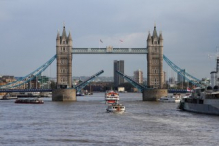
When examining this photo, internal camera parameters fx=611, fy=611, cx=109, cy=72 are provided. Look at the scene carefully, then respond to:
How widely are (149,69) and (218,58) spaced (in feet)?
178

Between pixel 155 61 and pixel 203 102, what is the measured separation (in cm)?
5830

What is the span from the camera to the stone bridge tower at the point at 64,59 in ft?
412

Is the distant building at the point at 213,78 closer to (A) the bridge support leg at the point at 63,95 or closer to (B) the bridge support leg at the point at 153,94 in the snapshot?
(B) the bridge support leg at the point at 153,94

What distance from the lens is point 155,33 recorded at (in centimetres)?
13025

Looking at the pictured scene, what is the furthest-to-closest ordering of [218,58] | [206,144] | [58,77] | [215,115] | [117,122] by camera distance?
[58,77], [218,58], [215,115], [117,122], [206,144]

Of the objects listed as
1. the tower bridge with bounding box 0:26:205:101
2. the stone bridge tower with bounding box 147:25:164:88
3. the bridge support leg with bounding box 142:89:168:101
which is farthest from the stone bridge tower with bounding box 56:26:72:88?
the stone bridge tower with bounding box 147:25:164:88

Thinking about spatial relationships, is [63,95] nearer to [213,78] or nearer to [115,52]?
[115,52]

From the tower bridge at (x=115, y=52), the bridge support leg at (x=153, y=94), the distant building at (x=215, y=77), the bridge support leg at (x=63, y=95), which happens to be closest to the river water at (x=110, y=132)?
the distant building at (x=215, y=77)

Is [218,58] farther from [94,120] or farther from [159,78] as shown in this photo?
[159,78]

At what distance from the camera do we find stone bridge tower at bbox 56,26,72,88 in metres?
125

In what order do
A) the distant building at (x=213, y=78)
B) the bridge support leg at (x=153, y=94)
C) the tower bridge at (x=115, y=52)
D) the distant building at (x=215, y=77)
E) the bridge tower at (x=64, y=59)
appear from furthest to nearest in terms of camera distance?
the bridge tower at (x=64, y=59) < the tower bridge at (x=115, y=52) < the bridge support leg at (x=153, y=94) < the distant building at (x=213, y=78) < the distant building at (x=215, y=77)

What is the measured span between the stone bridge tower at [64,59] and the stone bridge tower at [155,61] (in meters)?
16.4

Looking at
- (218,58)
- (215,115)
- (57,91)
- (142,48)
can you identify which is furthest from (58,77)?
(215,115)

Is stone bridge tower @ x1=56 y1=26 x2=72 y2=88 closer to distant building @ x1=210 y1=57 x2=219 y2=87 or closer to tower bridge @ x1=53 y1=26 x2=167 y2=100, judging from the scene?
tower bridge @ x1=53 y1=26 x2=167 y2=100
